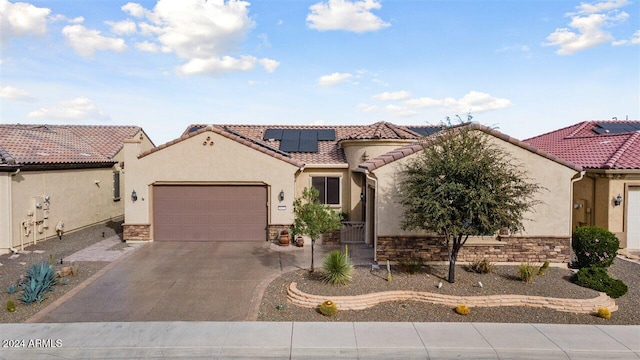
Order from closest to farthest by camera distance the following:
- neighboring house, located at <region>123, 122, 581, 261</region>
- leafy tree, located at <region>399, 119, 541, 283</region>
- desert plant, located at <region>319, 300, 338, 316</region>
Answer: desert plant, located at <region>319, 300, 338, 316</region>
leafy tree, located at <region>399, 119, 541, 283</region>
neighboring house, located at <region>123, 122, 581, 261</region>

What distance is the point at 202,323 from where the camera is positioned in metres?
7.94

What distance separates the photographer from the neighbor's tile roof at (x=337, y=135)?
16.0 m

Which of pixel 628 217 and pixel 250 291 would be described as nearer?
pixel 250 291

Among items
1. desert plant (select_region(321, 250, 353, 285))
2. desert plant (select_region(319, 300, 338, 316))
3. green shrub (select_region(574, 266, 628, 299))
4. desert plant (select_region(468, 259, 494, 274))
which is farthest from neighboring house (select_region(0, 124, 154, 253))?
green shrub (select_region(574, 266, 628, 299))

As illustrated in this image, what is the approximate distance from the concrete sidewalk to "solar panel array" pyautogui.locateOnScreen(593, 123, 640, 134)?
17710 mm

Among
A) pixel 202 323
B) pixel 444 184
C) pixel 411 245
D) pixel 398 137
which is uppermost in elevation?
pixel 398 137

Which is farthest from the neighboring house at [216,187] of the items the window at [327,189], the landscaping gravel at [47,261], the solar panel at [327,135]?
the solar panel at [327,135]

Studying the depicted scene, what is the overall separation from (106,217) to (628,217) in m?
25.1

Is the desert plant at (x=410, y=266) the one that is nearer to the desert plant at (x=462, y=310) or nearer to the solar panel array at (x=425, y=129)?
the desert plant at (x=462, y=310)

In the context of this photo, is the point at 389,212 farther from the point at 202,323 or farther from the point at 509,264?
the point at 202,323

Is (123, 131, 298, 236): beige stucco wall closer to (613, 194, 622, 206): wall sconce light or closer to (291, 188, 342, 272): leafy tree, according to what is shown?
(291, 188, 342, 272): leafy tree

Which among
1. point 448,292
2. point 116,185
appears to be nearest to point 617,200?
point 448,292

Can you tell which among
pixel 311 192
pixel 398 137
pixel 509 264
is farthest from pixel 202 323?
pixel 398 137

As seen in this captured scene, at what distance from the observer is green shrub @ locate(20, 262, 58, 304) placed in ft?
29.2
